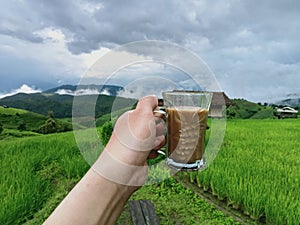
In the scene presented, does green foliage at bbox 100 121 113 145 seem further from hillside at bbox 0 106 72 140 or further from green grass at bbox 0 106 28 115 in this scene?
green grass at bbox 0 106 28 115

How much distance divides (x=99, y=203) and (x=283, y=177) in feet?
7.33

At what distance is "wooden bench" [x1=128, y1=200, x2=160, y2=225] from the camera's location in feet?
7.68

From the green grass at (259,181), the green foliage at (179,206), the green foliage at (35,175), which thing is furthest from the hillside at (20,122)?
the green grass at (259,181)

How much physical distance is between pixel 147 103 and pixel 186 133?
199 mm

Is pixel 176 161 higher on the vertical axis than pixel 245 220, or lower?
higher

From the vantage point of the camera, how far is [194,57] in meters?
1.37

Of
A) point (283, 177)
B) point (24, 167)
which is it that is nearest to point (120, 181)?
point (283, 177)

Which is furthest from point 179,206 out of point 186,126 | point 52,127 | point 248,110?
point 248,110

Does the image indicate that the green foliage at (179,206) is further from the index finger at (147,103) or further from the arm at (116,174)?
the index finger at (147,103)

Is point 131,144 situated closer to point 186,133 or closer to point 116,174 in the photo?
point 116,174

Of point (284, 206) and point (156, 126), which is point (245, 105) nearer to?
point (284, 206)

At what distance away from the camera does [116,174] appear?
4.50 ft

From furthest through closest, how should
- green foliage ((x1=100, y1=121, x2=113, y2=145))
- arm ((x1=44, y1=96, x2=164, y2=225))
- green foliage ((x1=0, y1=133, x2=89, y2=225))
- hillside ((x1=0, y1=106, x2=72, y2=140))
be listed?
1. hillside ((x1=0, y1=106, x2=72, y2=140))
2. green foliage ((x1=100, y1=121, x2=113, y2=145))
3. green foliage ((x1=0, y1=133, x2=89, y2=225))
4. arm ((x1=44, y1=96, x2=164, y2=225))

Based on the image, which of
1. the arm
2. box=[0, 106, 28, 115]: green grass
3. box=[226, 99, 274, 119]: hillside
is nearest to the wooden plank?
the arm
